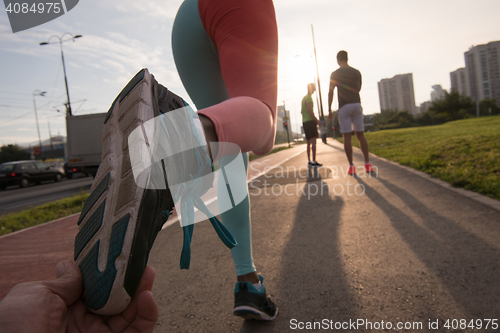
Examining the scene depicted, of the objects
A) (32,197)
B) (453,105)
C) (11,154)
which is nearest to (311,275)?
(32,197)

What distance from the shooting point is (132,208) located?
625 mm

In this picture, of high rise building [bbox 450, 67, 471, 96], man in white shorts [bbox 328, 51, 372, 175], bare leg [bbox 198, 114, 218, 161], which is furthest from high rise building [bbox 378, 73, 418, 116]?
bare leg [bbox 198, 114, 218, 161]

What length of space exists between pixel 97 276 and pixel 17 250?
2801 mm

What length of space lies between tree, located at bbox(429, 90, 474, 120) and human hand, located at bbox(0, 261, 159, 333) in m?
63.2

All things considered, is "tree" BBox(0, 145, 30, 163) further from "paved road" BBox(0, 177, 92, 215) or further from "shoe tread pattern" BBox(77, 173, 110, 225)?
"shoe tread pattern" BBox(77, 173, 110, 225)

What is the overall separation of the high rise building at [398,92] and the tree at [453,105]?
49.4 m

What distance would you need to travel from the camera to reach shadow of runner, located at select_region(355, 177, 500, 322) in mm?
1232

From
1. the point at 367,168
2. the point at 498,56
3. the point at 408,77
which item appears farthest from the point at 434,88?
the point at 367,168

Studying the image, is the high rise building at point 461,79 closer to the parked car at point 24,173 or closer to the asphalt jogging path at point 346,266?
the parked car at point 24,173

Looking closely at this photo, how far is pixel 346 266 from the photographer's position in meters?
1.67

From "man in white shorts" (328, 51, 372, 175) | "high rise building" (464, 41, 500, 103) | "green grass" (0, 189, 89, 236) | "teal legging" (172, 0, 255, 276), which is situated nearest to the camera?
"teal legging" (172, 0, 255, 276)

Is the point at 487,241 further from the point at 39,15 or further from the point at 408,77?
the point at 408,77

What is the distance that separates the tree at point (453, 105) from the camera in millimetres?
52125

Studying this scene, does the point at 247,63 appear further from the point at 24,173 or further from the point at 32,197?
the point at 24,173
